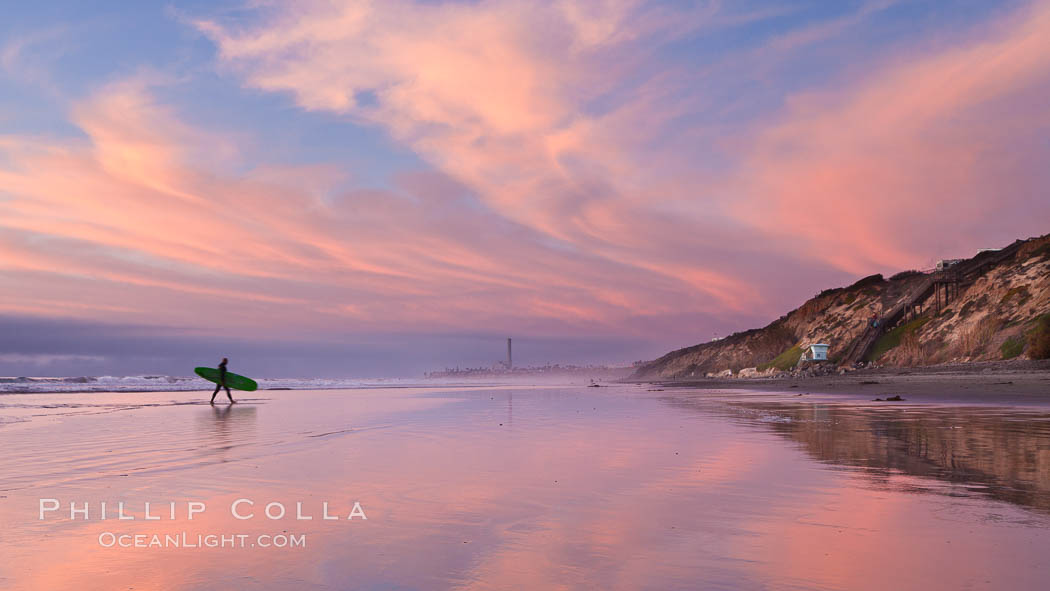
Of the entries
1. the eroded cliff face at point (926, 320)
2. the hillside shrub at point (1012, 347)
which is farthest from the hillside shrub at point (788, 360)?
the hillside shrub at point (1012, 347)

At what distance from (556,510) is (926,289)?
80.2 meters

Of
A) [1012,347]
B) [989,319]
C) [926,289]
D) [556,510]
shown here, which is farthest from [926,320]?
[556,510]

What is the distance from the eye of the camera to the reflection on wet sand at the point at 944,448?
7.62m

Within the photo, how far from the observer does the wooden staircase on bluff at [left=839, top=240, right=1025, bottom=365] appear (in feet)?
224

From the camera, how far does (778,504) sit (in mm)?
6730

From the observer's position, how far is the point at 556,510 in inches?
258

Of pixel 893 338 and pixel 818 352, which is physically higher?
pixel 893 338

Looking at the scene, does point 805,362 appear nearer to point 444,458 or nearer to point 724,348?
point 724,348

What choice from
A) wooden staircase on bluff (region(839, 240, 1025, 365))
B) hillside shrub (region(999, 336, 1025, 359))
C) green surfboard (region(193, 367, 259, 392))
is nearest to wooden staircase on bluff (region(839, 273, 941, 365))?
wooden staircase on bluff (region(839, 240, 1025, 365))

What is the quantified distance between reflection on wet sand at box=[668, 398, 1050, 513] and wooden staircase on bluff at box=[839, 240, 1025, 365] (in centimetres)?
5652

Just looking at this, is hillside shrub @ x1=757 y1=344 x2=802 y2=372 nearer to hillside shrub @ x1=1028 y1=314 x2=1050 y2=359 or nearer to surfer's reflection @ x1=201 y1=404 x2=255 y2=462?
hillside shrub @ x1=1028 y1=314 x2=1050 y2=359

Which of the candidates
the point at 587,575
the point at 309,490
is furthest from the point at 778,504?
the point at 309,490

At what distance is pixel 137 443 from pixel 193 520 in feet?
27.8

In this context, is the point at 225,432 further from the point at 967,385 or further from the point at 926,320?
the point at 926,320
